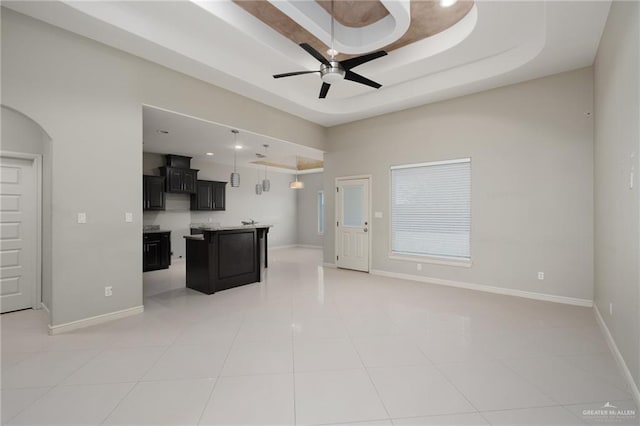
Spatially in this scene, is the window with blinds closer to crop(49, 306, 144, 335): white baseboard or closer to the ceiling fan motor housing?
the ceiling fan motor housing

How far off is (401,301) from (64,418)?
12.1ft

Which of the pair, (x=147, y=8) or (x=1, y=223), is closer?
(x=147, y=8)

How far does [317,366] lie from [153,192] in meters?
6.20

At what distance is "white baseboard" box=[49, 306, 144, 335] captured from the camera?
3.15 meters

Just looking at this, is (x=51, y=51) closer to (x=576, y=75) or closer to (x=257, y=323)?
(x=257, y=323)

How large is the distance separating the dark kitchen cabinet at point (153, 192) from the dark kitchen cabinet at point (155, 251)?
2.32 feet

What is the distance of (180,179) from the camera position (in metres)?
7.41

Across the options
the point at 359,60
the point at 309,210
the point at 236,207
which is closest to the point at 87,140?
the point at 359,60

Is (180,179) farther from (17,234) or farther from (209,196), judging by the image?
(17,234)

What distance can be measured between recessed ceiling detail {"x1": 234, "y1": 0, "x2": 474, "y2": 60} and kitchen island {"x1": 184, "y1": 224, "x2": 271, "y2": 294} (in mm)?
3070

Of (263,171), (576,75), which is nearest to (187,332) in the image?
(576,75)

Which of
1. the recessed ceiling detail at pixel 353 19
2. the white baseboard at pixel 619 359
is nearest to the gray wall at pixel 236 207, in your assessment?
the recessed ceiling detail at pixel 353 19

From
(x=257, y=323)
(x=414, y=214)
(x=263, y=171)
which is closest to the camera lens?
(x=257, y=323)

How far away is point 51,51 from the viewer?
3.10 m
